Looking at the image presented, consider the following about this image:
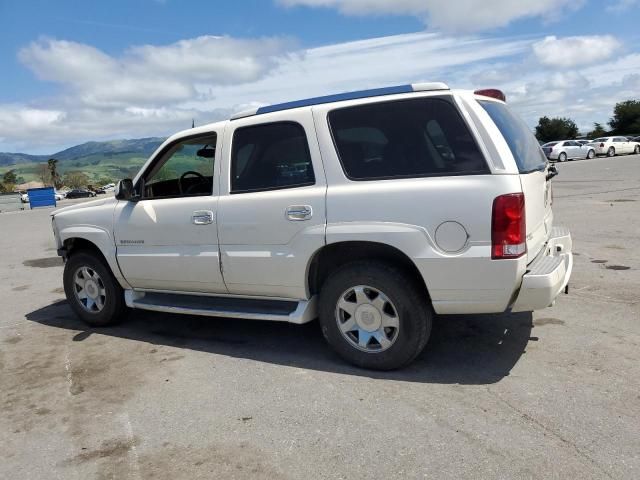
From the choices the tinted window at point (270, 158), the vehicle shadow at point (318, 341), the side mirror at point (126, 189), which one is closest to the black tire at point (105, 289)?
the vehicle shadow at point (318, 341)

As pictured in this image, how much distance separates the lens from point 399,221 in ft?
11.9

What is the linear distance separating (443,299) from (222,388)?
169 centimetres

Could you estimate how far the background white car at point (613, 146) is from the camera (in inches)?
1524

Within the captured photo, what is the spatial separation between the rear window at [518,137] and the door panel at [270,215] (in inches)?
50.9

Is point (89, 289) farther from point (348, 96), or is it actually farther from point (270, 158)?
point (348, 96)

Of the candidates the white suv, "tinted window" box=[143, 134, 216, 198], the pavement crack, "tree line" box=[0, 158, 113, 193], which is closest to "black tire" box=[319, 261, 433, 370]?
the white suv

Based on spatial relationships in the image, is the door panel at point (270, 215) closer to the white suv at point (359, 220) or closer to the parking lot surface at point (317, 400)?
the white suv at point (359, 220)

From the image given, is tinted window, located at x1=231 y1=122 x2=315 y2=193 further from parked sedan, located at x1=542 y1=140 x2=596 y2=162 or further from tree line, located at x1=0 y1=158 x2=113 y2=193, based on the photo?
tree line, located at x1=0 y1=158 x2=113 y2=193

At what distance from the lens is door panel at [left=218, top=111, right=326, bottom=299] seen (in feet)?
13.0

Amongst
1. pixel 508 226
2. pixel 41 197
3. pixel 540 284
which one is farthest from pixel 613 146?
pixel 508 226

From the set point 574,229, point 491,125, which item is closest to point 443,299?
point 491,125

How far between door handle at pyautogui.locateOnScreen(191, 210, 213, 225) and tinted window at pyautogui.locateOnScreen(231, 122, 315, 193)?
30 centimetres

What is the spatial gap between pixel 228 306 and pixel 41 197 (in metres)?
32.5

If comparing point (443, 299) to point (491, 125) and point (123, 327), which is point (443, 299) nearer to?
point (491, 125)
